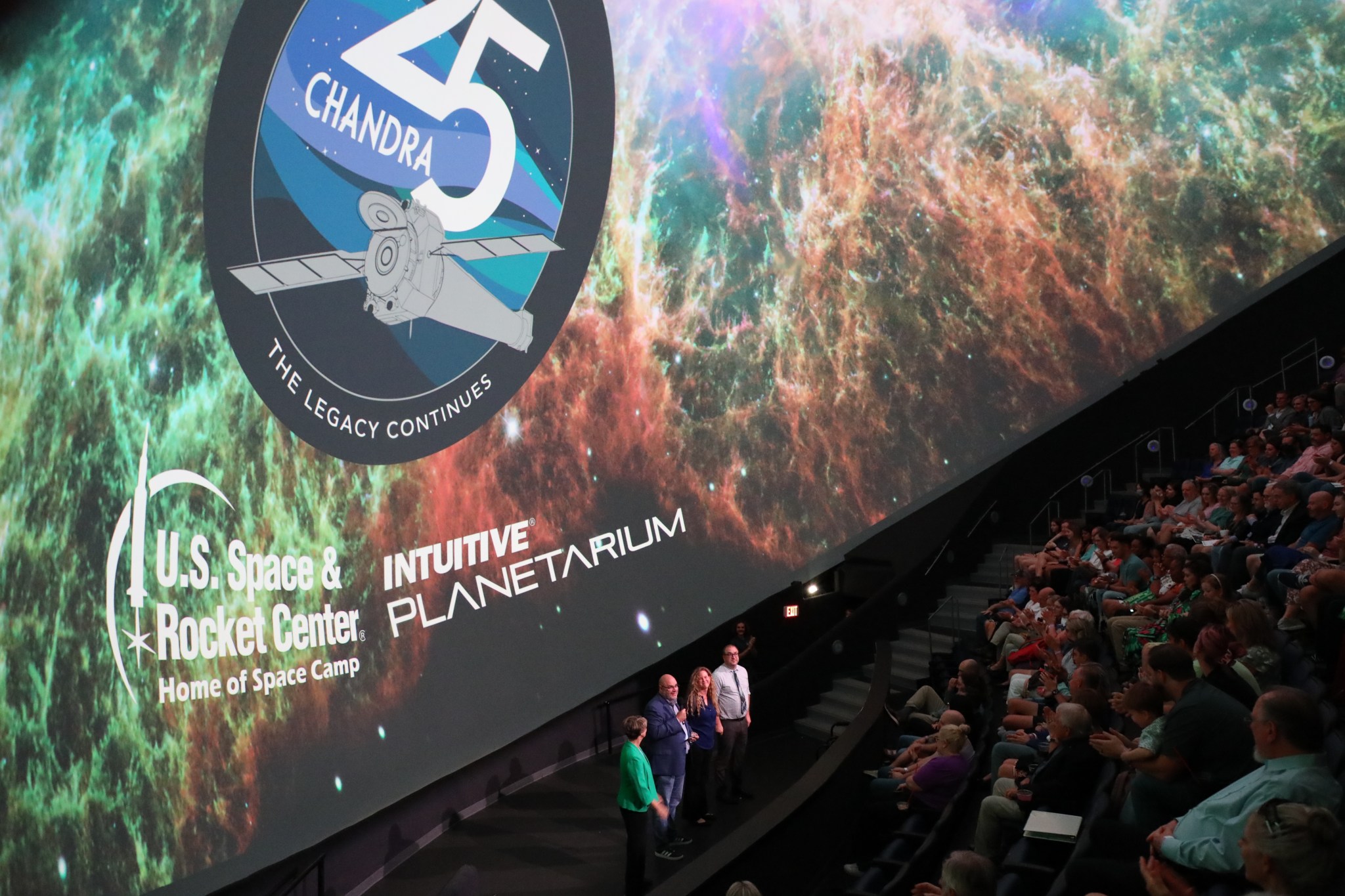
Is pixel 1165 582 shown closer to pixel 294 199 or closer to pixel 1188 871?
pixel 1188 871

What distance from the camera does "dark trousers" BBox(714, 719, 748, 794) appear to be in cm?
845

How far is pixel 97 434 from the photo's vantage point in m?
A: 5.47

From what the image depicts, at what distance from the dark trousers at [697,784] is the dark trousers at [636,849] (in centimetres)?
156

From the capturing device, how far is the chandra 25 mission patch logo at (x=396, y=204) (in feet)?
19.9

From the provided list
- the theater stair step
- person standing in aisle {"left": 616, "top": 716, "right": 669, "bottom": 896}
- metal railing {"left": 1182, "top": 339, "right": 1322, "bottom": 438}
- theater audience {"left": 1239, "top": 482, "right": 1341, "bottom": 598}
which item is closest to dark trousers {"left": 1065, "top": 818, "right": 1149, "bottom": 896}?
theater audience {"left": 1239, "top": 482, "right": 1341, "bottom": 598}

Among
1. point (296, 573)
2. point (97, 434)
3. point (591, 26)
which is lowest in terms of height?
point (296, 573)

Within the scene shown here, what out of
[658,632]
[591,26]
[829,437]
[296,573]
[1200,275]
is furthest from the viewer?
[1200,275]

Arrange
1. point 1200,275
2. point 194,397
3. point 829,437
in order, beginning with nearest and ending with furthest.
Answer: point 194,397 → point 829,437 → point 1200,275

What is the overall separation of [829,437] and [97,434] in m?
7.00

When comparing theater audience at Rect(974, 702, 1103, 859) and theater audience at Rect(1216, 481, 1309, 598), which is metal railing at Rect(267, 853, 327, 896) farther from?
theater audience at Rect(1216, 481, 1309, 598)

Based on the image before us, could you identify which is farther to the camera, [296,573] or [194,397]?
[296,573]

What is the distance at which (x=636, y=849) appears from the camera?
656 centimetres

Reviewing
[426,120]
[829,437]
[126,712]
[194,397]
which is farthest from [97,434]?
[829,437]

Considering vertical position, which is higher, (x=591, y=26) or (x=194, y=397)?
(x=591, y=26)
